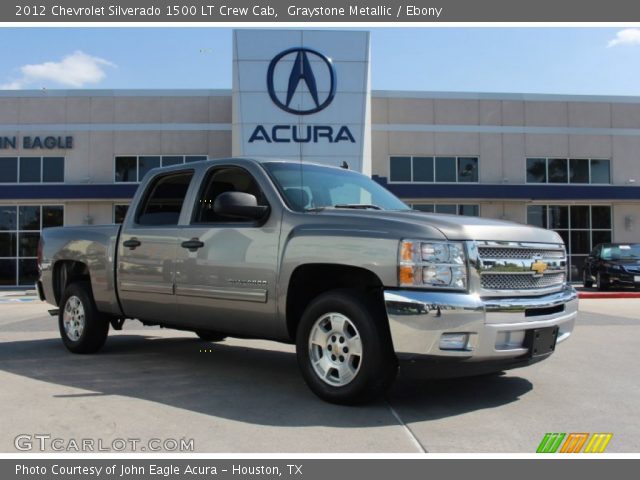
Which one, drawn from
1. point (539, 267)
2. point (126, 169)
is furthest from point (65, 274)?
point (126, 169)

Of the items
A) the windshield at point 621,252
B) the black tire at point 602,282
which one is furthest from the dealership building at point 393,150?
the black tire at point 602,282

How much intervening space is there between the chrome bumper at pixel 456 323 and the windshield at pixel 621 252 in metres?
18.0

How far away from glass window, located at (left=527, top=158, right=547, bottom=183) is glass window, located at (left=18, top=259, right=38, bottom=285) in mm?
20996

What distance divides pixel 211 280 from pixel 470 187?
2013 cm

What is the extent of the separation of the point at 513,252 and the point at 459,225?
1.78 ft

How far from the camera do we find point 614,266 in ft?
65.6

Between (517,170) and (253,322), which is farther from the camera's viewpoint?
(517,170)

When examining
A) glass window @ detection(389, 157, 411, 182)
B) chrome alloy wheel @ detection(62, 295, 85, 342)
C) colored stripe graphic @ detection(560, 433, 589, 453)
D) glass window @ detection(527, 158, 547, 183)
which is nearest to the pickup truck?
chrome alloy wheel @ detection(62, 295, 85, 342)

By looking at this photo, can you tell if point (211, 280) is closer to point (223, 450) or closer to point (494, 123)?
point (223, 450)

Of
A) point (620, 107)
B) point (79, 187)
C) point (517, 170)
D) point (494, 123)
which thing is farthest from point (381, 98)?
point (79, 187)

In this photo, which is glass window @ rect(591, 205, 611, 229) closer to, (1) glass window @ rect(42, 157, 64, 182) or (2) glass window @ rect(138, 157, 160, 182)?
(2) glass window @ rect(138, 157, 160, 182)

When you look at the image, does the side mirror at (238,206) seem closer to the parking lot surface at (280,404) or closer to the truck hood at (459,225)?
the truck hood at (459,225)

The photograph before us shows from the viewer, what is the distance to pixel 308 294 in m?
5.26

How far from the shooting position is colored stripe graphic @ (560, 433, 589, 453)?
3883mm
